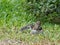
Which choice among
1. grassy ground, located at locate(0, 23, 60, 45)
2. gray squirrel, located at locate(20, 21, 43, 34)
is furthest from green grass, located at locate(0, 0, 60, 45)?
gray squirrel, located at locate(20, 21, 43, 34)

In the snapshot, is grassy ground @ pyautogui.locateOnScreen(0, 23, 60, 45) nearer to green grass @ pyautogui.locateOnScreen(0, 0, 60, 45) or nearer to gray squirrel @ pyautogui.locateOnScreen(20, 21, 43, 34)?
green grass @ pyautogui.locateOnScreen(0, 0, 60, 45)

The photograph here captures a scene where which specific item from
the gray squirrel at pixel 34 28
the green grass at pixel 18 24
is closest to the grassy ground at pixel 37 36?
the green grass at pixel 18 24

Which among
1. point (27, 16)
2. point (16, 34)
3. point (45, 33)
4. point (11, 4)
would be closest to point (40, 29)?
point (45, 33)

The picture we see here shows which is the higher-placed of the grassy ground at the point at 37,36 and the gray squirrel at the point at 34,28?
the gray squirrel at the point at 34,28

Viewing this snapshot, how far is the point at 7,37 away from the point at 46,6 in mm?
1661

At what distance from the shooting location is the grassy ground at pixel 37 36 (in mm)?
6543

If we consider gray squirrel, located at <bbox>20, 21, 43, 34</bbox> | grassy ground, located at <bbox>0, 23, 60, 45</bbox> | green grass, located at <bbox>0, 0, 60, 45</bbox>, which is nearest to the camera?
grassy ground, located at <bbox>0, 23, 60, 45</bbox>

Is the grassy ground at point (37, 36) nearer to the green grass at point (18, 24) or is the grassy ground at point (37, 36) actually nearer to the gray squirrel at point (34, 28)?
the green grass at point (18, 24)

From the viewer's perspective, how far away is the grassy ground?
6543 mm

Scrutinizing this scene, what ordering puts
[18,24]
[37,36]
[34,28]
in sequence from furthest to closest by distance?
[18,24]
[34,28]
[37,36]

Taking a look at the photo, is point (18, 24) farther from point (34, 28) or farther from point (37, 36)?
point (37, 36)

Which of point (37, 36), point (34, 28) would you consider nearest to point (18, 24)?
point (34, 28)

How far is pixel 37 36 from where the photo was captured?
683 cm

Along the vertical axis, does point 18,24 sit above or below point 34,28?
below
